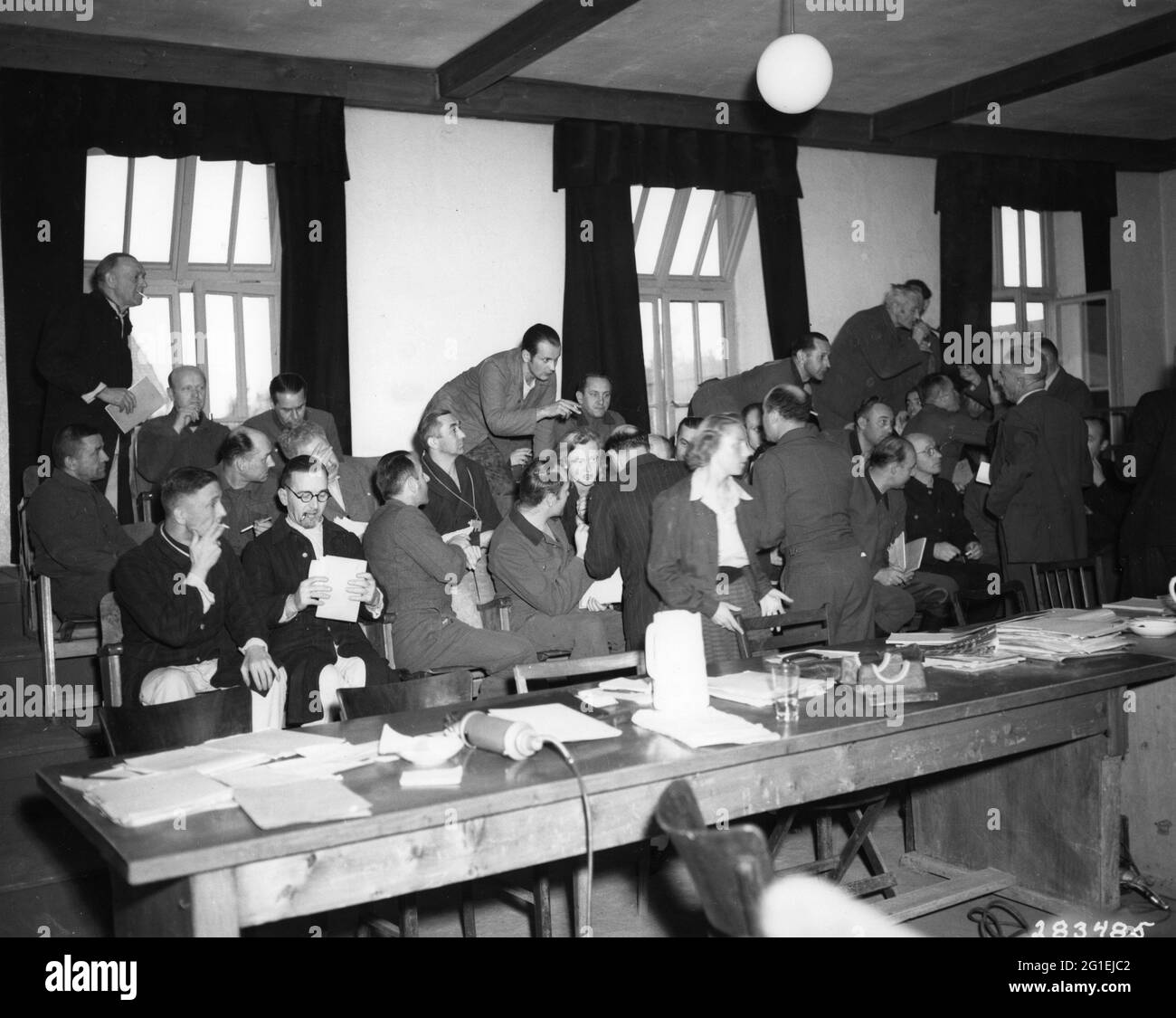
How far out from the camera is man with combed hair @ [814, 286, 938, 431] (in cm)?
793

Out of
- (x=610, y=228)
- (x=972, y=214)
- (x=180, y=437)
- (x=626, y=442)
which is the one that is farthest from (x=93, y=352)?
(x=972, y=214)

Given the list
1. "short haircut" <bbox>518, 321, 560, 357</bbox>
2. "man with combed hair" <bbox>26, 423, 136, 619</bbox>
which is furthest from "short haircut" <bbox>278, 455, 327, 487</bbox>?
"short haircut" <bbox>518, 321, 560, 357</bbox>

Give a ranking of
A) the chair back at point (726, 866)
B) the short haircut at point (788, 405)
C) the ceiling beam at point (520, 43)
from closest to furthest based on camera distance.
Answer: the chair back at point (726, 866) → the short haircut at point (788, 405) → the ceiling beam at point (520, 43)

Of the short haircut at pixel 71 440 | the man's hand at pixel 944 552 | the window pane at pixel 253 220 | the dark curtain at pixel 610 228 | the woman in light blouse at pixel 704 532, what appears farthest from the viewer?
the dark curtain at pixel 610 228

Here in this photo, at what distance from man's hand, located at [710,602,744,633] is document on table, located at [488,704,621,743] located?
4.64ft

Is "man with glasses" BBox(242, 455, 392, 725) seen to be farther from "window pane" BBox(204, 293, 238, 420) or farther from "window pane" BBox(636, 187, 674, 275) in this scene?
"window pane" BBox(636, 187, 674, 275)

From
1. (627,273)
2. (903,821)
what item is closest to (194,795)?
(903,821)

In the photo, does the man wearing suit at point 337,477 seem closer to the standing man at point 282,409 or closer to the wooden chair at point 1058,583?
the standing man at point 282,409

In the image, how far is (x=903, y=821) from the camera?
382 cm

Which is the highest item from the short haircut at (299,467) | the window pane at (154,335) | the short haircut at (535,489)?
the window pane at (154,335)

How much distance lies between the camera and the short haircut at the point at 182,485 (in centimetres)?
408

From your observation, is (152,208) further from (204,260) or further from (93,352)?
(93,352)

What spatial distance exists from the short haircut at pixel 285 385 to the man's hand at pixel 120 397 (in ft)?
2.31

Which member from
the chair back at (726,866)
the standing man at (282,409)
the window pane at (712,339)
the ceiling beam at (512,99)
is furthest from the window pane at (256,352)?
the chair back at (726,866)
